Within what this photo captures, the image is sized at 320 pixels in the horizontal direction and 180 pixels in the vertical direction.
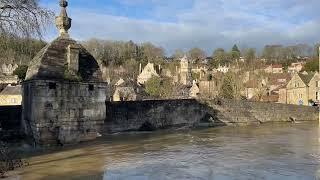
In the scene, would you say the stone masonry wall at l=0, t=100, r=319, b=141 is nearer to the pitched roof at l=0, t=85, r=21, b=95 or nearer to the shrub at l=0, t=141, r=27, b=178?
the shrub at l=0, t=141, r=27, b=178

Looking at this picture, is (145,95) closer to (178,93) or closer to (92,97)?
(178,93)

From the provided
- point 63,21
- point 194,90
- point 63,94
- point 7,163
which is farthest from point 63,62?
point 194,90

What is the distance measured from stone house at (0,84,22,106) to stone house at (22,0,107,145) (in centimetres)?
2554

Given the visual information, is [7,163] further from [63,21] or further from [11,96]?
[11,96]

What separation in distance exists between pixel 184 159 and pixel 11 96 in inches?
1315

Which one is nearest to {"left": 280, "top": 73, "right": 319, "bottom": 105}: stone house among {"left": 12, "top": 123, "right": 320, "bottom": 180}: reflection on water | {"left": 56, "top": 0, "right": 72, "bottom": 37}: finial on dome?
{"left": 12, "top": 123, "right": 320, "bottom": 180}: reflection on water

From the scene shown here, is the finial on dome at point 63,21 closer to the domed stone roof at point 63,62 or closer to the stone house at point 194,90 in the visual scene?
the domed stone roof at point 63,62

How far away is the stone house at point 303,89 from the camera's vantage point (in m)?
62.5

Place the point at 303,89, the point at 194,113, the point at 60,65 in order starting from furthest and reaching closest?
1. the point at 303,89
2. the point at 194,113
3. the point at 60,65

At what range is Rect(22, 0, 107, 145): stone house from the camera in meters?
19.7

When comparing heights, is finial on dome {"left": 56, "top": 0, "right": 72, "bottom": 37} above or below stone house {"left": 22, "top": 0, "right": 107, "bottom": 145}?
above

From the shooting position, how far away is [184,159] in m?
17.2

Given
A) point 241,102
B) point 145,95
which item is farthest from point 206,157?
point 145,95

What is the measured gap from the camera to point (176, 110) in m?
30.2
